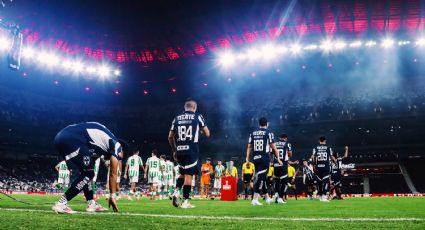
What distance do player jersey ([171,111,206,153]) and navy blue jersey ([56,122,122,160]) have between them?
2.57 metres

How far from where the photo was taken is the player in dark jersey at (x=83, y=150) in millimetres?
6297

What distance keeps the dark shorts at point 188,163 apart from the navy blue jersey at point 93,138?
2.53 metres

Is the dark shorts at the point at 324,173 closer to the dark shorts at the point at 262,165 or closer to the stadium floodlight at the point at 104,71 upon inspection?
the dark shorts at the point at 262,165

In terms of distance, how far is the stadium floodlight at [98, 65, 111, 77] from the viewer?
40750 millimetres

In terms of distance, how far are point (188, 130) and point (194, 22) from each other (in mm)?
22904

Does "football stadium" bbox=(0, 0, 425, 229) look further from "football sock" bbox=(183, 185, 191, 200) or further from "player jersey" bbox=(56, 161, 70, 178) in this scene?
"football sock" bbox=(183, 185, 191, 200)

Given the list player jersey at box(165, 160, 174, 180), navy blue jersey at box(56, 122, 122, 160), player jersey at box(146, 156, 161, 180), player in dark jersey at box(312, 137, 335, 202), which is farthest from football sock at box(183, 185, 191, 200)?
player jersey at box(165, 160, 174, 180)

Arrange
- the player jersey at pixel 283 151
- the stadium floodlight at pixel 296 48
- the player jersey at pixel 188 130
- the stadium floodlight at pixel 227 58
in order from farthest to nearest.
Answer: the stadium floodlight at pixel 227 58 < the stadium floodlight at pixel 296 48 < the player jersey at pixel 283 151 < the player jersey at pixel 188 130

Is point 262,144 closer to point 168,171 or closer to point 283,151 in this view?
point 283,151

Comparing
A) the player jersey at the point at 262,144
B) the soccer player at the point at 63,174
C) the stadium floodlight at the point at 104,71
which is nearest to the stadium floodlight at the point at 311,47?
the stadium floodlight at the point at 104,71

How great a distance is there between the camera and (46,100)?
42312 mm

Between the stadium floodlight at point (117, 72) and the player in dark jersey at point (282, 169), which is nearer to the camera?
the player in dark jersey at point (282, 169)

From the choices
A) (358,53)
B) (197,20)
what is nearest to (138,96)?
(197,20)

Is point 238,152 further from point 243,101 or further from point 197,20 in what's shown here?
point 197,20
